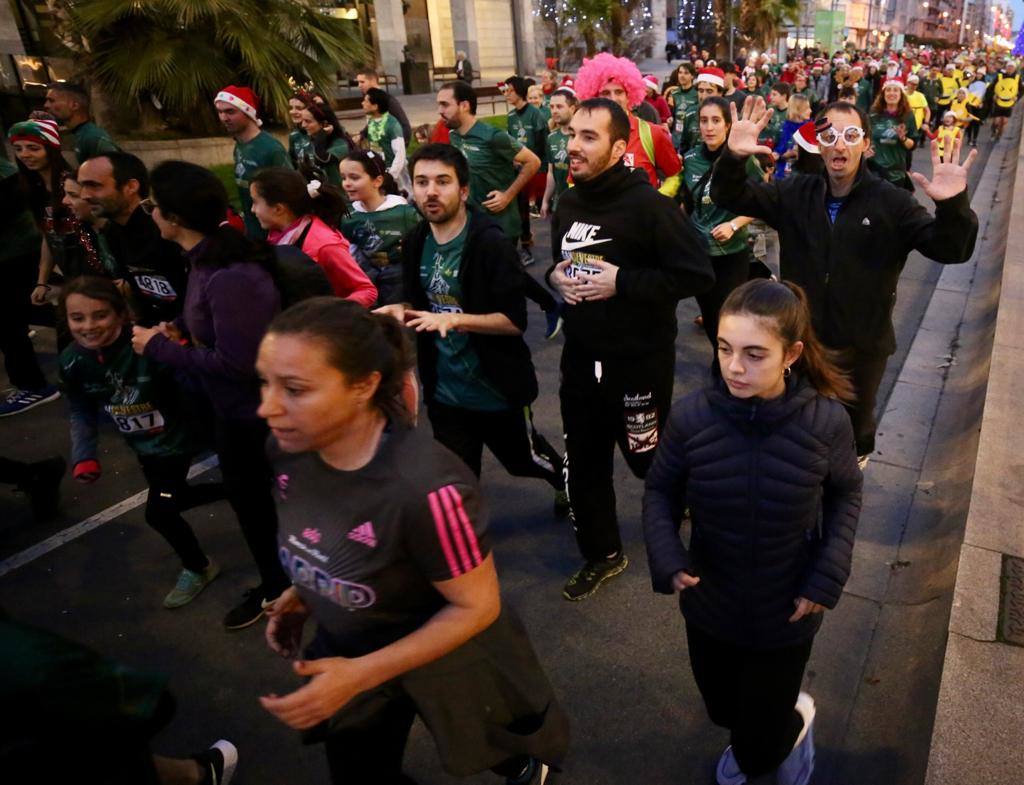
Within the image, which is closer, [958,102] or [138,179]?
[138,179]

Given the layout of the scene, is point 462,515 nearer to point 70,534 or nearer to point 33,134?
point 70,534

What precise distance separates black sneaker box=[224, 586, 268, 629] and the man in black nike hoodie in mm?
1461

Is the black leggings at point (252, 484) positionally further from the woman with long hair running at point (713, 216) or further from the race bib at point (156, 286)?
the woman with long hair running at point (713, 216)

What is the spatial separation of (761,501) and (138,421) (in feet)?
9.12

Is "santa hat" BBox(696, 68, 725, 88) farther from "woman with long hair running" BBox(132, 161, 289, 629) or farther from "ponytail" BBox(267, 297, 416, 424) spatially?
"ponytail" BBox(267, 297, 416, 424)

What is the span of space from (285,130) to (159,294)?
11957mm

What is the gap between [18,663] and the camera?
4.17 feet

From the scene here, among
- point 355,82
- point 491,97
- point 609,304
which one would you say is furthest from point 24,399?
point 491,97

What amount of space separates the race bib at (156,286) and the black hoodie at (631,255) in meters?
2.03

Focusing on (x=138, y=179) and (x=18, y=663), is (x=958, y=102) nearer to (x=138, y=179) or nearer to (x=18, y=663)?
(x=138, y=179)

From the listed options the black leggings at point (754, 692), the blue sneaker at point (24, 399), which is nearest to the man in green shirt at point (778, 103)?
the blue sneaker at point (24, 399)

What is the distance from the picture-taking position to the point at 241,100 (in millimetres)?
5863

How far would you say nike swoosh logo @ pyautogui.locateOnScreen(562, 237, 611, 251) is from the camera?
3.11 metres

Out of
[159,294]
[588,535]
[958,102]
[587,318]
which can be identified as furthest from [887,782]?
[958,102]
